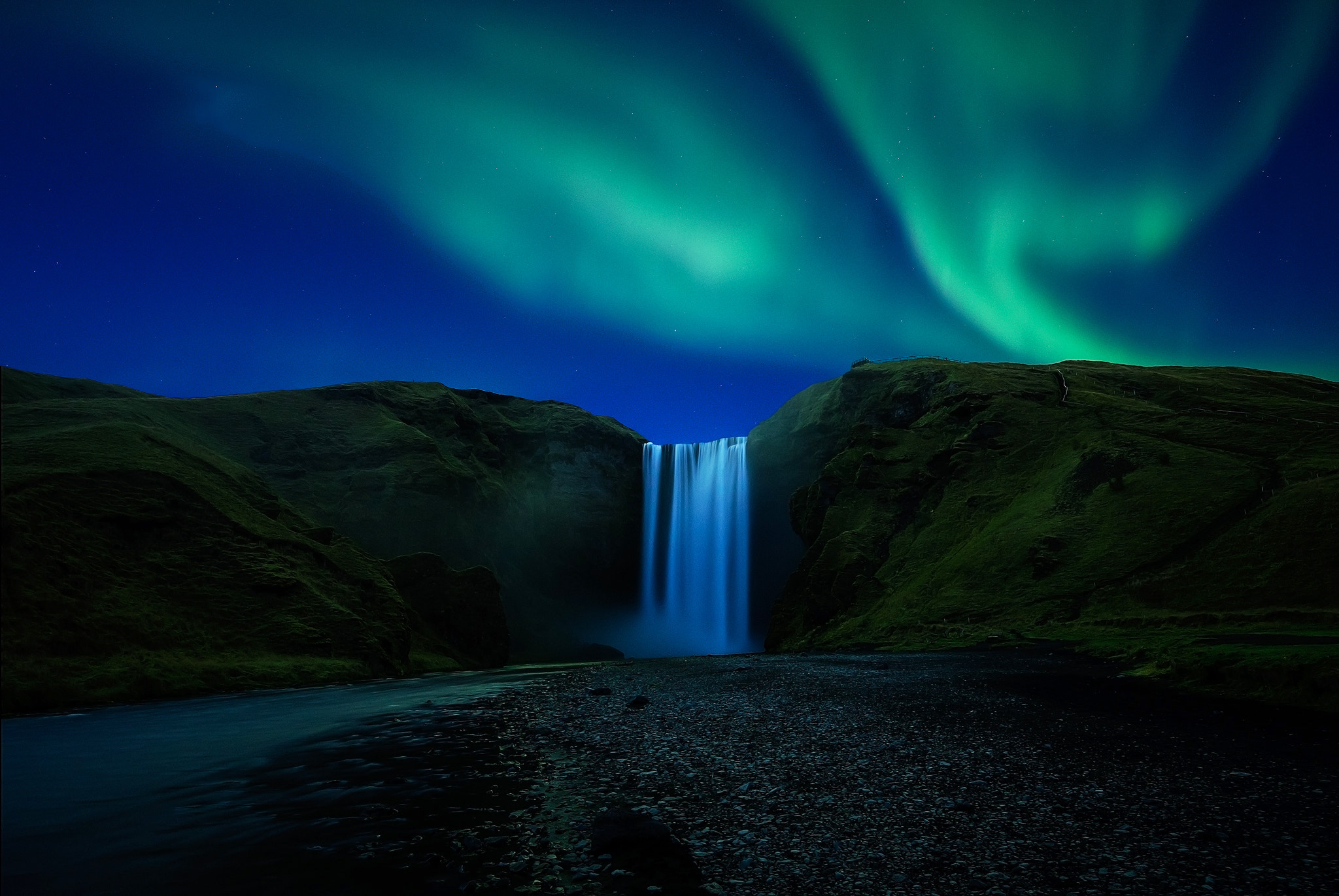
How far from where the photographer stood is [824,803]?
1198 centimetres

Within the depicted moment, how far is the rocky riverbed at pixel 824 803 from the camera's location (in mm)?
8805

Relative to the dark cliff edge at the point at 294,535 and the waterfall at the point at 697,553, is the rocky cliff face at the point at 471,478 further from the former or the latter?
the waterfall at the point at 697,553

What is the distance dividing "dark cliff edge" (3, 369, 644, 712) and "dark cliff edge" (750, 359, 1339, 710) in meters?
41.0

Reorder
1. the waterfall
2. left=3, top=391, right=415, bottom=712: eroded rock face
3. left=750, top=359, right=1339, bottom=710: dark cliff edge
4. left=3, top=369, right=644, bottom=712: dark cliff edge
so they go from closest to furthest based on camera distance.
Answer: left=3, top=391, right=415, bottom=712: eroded rock face
left=3, top=369, right=644, bottom=712: dark cliff edge
left=750, top=359, right=1339, bottom=710: dark cliff edge
the waterfall

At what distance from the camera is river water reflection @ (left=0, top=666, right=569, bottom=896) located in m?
8.85

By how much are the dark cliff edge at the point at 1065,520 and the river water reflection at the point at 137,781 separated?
103 feet

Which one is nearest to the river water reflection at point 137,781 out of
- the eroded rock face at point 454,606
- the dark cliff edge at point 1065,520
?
the dark cliff edge at point 1065,520

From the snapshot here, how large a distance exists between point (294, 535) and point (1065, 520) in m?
82.3

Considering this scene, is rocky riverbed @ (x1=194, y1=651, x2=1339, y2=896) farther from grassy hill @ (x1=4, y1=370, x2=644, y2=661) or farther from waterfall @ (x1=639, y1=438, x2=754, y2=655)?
waterfall @ (x1=639, y1=438, x2=754, y2=655)

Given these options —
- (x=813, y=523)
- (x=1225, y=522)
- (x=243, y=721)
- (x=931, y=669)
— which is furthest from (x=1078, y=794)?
(x=813, y=523)

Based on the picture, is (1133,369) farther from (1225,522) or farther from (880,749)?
(880,749)

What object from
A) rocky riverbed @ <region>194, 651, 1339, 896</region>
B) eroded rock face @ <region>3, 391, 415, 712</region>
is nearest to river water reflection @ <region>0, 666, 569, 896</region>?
rocky riverbed @ <region>194, 651, 1339, 896</region>

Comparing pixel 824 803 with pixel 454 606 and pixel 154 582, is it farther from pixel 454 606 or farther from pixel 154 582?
pixel 454 606

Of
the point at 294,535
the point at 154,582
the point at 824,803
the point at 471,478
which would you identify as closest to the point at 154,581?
the point at 154,582
